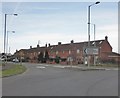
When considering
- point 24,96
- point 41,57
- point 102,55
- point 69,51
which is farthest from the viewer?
point 69,51

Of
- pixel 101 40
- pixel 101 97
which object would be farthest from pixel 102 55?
pixel 101 97

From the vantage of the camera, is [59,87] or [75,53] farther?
[75,53]

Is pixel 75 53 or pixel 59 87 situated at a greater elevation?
pixel 75 53

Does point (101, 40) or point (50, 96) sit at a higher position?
point (101, 40)

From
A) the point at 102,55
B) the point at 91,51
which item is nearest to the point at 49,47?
the point at 102,55

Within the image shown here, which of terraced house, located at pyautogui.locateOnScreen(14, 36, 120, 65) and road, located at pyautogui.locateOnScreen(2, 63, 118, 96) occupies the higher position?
terraced house, located at pyautogui.locateOnScreen(14, 36, 120, 65)

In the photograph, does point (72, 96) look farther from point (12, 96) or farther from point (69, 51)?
point (69, 51)

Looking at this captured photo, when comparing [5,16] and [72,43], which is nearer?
[5,16]

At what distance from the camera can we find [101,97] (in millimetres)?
13344

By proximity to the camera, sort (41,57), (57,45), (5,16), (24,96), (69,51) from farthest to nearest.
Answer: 1. (57,45)
2. (69,51)
3. (41,57)
4. (5,16)
5. (24,96)

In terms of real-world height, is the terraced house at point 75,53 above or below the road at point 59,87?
above

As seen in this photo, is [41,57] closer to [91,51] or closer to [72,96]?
[91,51]

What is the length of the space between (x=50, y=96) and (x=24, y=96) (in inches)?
40.5

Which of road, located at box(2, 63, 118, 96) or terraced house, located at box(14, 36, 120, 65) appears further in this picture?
terraced house, located at box(14, 36, 120, 65)
